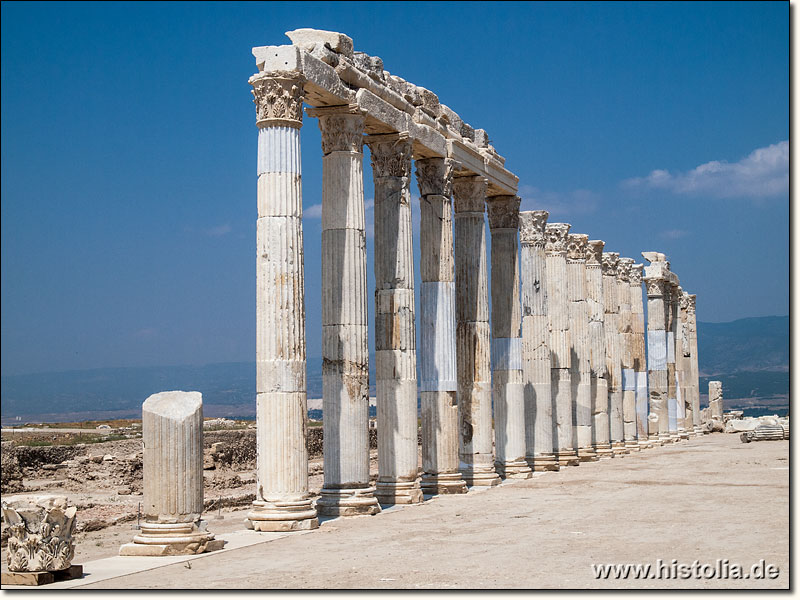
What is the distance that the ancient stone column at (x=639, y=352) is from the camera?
1909 inches

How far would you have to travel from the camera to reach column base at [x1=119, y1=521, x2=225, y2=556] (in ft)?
51.2

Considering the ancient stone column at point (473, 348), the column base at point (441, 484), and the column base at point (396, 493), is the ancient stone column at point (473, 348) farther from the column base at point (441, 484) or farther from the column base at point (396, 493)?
the column base at point (396, 493)

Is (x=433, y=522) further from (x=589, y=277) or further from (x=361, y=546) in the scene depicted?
(x=589, y=277)

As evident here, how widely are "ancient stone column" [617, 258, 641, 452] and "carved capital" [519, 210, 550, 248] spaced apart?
12.9 m

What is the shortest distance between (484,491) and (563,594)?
50.8 feet

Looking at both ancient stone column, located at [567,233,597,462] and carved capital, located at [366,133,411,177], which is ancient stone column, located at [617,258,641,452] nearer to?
ancient stone column, located at [567,233,597,462]

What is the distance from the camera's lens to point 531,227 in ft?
115

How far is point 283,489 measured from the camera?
18844 mm

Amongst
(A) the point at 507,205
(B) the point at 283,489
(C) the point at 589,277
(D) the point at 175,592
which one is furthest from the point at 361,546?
(C) the point at 589,277

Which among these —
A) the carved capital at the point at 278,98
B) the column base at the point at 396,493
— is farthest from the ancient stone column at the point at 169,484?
the column base at the point at 396,493

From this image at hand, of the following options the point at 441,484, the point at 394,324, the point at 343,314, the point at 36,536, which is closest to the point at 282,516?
the point at 343,314

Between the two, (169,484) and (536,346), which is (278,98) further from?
(536,346)

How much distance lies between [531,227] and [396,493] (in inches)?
541

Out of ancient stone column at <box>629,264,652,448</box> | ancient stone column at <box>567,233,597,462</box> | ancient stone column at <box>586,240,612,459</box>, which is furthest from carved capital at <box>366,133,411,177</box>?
ancient stone column at <box>629,264,652,448</box>
